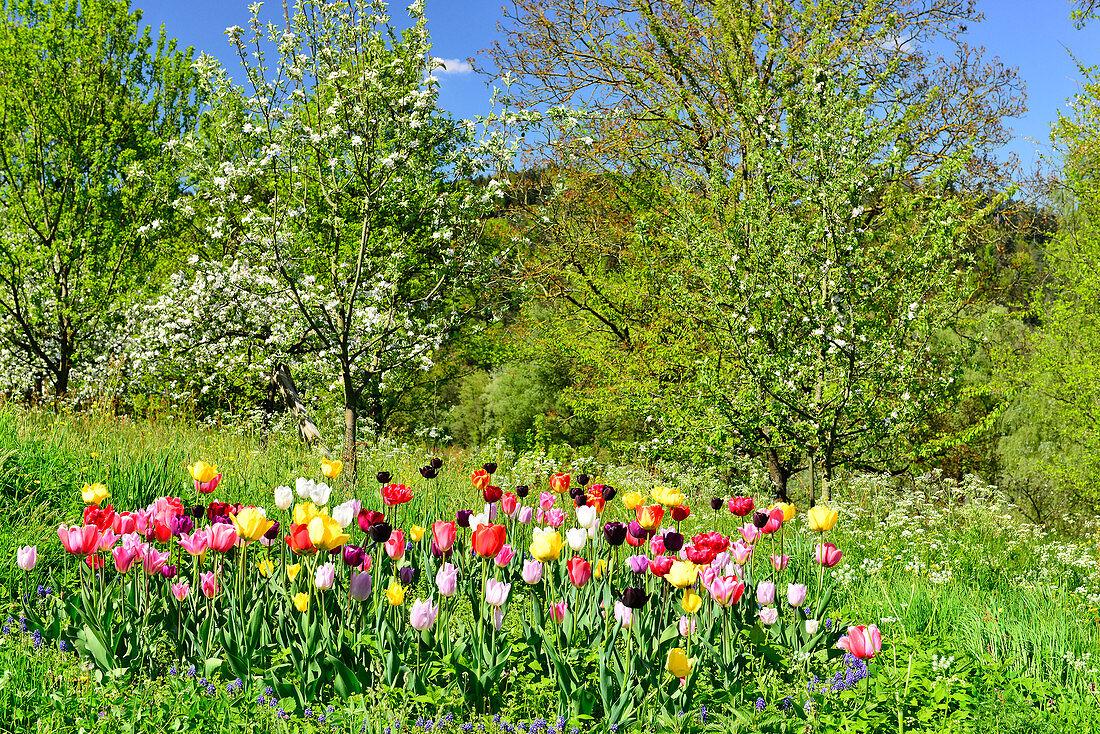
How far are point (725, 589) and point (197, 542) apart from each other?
6.41ft

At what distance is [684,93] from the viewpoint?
11.2 m

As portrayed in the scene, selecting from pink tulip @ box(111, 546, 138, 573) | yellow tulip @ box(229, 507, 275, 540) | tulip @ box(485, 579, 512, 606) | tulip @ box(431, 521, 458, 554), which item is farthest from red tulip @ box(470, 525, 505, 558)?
pink tulip @ box(111, 546, 138, 573)

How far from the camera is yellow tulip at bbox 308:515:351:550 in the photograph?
2453 mm

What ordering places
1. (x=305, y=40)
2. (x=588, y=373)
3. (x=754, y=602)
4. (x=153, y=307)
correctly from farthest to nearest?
1. (x=588, y=373)
2. (x=153, y=307)
3. (x=305, y=40)
4. (x=754, y=602)

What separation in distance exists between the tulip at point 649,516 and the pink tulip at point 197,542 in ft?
5.67

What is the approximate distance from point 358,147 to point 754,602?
20.5 ft

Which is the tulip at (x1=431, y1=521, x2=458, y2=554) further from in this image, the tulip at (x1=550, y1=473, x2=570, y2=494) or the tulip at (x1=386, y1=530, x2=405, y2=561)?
the tulip at (x1=550, y1=473, x2=570, y2=494)

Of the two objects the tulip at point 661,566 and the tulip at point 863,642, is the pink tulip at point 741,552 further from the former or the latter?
the tulip at point 863,642

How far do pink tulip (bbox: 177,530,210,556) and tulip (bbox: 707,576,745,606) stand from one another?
1.89 meters

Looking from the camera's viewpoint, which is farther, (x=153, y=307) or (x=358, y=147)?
(x=153, y=307)

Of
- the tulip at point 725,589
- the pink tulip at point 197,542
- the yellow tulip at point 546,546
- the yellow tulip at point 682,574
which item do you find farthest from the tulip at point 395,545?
the tulip at point 725,589

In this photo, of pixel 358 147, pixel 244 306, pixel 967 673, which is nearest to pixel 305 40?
pixel 358 147

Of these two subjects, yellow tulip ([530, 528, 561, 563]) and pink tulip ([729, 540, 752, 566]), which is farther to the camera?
pink tulip ([729, 540, 752, 566])

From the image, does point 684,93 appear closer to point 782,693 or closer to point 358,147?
point 358,147
